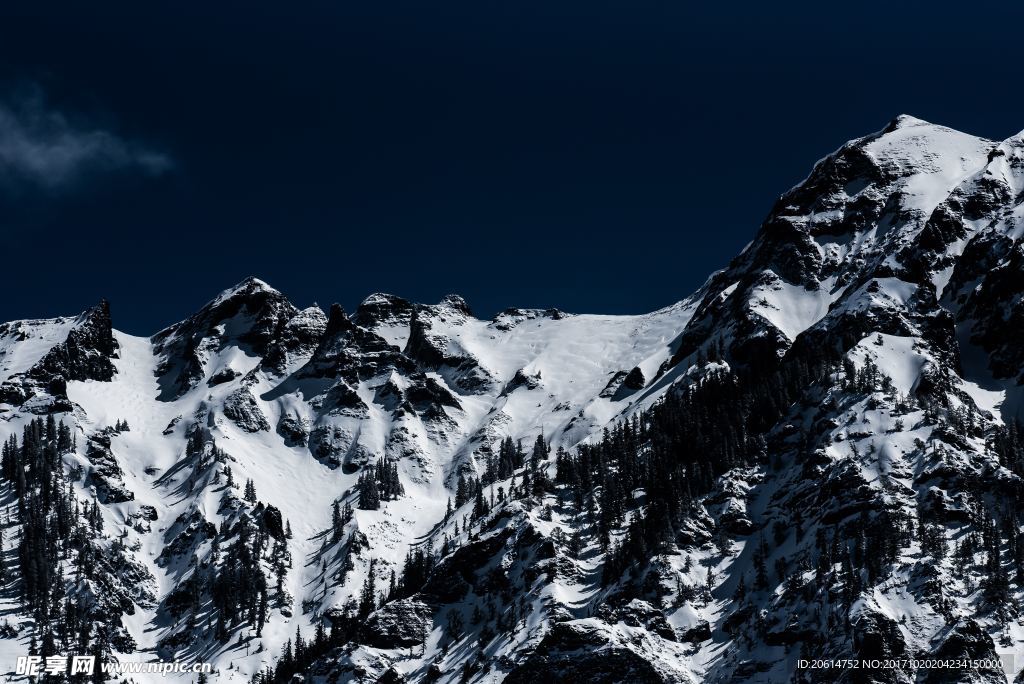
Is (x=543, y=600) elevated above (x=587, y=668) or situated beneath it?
elevated above

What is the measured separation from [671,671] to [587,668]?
1201 centimetres

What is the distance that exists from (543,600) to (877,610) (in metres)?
58.5

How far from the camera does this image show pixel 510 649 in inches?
7023

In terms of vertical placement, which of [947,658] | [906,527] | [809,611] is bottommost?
[947,658]

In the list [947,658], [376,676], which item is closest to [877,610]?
[947,658]

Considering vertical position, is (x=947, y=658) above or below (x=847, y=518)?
below

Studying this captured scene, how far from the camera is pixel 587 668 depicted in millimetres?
165000

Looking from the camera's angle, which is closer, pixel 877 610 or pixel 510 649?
pixel 877 610

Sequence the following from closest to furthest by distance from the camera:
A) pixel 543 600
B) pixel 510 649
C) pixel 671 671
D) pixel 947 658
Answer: pixel 947 658 < pixel 671 671 < pixel 510 649 < pixel 543 600

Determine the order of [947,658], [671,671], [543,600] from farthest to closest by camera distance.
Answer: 1. [543,600]
2. [671,671]
3. [947,658]

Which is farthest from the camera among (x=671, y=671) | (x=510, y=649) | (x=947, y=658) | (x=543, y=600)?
(x=543, y=600)

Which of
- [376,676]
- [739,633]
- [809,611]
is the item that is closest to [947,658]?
[809,611]

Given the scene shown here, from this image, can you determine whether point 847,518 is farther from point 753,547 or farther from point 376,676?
point 376,676

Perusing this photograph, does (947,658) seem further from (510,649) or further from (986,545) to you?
(510,649)
